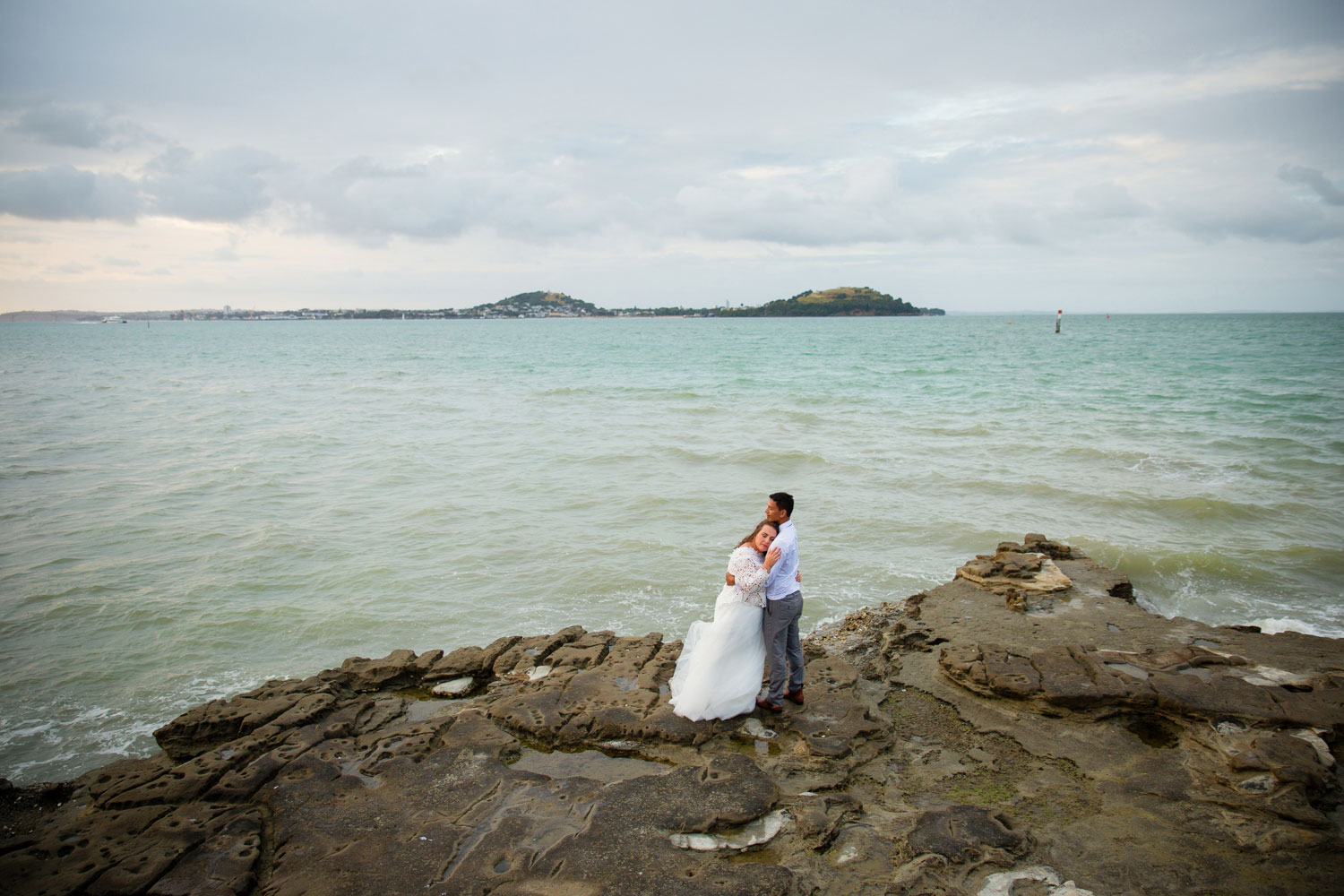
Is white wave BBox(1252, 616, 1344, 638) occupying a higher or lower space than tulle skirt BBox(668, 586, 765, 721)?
lower

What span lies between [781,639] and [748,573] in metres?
0.72

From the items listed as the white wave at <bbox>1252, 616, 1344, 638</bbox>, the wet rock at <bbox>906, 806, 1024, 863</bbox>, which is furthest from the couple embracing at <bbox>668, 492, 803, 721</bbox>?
the white wave at <bbox>1252, 616, 1344, 638</bbox>

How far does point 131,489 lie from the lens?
15.0 m

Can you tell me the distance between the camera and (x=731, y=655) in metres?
5.88

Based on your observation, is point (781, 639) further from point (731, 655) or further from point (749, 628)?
point (731, 655)

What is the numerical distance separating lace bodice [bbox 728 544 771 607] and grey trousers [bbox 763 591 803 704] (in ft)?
0.80

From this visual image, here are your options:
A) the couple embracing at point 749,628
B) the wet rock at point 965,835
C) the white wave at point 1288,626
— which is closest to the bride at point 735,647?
the couple embracing at point 749,628

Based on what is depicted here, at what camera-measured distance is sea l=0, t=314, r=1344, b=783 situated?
346 inches

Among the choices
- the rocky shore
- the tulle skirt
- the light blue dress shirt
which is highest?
the light blue dress shirt

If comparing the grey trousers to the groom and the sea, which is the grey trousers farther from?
the sea

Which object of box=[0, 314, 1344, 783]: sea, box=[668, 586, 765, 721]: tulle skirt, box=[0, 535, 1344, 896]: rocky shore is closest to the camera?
box=[0, 535, 1344, 896]: rocky shore

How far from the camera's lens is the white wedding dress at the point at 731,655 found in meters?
5.79

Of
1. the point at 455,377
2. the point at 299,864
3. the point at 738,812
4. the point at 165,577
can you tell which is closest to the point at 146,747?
the point at 299,864

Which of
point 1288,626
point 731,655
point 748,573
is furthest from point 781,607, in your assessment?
point 1288,626
